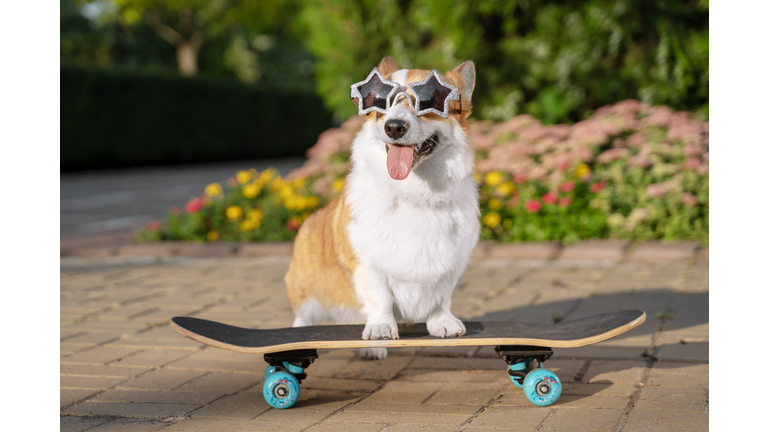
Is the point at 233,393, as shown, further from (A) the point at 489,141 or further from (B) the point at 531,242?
(A) the point at 489,141

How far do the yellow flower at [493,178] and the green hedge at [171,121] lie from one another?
13.4m

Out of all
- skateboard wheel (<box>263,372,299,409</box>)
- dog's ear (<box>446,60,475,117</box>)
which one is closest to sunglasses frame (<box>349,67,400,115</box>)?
dog's ear (<box>446,60,475,117</box>)

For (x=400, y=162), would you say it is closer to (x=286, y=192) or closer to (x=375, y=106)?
(x=375, y=106)

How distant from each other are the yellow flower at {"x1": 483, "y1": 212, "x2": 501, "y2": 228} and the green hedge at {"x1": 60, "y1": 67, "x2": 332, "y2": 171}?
13.5 meters

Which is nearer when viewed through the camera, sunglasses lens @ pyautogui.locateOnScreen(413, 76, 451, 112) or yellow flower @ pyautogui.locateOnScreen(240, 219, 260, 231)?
sunglasses lens @ pyautogui.locateOnScreen(413, 76, 451, 112)

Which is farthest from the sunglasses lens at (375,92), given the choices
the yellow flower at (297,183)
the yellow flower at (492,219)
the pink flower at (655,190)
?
the yellow flower at (297,183)

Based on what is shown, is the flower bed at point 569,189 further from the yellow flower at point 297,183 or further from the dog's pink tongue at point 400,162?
the dog's pink tongue at point 400,162

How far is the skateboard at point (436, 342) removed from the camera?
8.43 ft

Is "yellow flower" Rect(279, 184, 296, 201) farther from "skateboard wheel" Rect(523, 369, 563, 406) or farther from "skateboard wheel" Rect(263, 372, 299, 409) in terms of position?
"skateboard wheel" Rect(523, 369, 563, 406)

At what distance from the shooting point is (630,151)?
6.68 metres

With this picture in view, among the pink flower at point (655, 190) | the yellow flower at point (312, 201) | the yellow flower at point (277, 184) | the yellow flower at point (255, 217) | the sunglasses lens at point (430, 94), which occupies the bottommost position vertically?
the yellow flower at point (255, 217)

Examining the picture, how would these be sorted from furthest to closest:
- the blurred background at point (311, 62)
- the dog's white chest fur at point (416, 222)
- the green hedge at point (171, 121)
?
the green hedge at point (171, 121), the blurred background at point (311, 62), the dog's white chest fur at point (416, 222)

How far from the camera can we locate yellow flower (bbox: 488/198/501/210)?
654cm

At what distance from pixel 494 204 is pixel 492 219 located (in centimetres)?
25
